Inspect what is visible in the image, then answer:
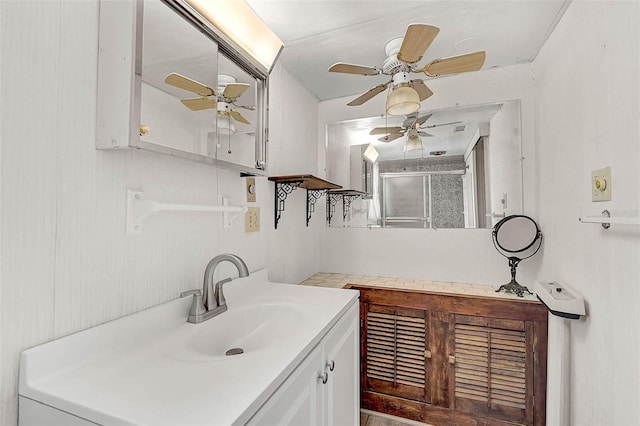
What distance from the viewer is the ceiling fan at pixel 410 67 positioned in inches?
49.5

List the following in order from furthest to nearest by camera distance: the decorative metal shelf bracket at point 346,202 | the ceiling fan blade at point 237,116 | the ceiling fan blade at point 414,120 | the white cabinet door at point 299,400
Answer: the decorative metal shelf bracket at point 346,202 < the ceiling fan blade at point 414,120 < the ceiling fan blade at point 237,116 < the white cabinet door at point 299,400

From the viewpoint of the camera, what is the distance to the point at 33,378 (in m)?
0.69

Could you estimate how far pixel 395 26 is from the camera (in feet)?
5.27

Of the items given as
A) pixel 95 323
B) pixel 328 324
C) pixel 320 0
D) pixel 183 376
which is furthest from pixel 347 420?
pixel 320 0

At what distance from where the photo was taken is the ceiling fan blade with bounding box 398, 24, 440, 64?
46.6 inches

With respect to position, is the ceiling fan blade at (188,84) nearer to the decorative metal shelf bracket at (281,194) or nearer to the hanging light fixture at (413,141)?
the decorative metal shelf bracket at (281,194)

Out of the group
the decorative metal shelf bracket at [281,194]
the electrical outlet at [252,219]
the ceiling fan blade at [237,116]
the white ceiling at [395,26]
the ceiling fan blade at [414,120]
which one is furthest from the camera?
the ceiling fan blade at [414,120]

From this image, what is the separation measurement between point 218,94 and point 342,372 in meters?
1.34

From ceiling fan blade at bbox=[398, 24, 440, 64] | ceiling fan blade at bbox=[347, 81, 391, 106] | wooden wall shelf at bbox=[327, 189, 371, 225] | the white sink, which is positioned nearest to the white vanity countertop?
the white sink

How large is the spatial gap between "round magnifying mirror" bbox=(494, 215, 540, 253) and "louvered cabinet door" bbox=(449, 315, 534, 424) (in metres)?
0.47

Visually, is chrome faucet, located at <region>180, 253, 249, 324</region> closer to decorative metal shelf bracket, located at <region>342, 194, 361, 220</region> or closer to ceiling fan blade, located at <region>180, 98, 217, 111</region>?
ceiling fan blade, located at <region>180, 98, 217, 111</region>

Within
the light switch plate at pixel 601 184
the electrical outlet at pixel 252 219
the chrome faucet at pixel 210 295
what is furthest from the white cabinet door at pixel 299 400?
the light switch plate at pixel 601 184

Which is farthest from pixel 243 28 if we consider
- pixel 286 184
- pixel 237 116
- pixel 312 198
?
pixel 312 198

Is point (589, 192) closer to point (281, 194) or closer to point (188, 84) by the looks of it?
point (281, 194)
